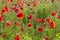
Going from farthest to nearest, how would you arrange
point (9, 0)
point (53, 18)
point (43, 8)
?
point (43, 8) < point (9, 0) < point (53, 18)

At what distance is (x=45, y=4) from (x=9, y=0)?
0.94 m

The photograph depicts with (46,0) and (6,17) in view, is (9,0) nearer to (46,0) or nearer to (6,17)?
(6,17)

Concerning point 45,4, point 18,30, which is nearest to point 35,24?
point 18,30

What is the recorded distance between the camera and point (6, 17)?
13.3 ft

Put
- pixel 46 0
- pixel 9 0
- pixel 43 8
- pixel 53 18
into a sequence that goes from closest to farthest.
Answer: pixel 53 18 → pixel 9 0 → pixel 43 8 → pixel 46 0

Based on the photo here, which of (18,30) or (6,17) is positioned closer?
(18,30)

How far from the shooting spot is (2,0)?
16.4 ft

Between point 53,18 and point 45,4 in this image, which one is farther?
point 45,4

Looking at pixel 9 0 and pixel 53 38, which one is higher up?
pixel 9 0

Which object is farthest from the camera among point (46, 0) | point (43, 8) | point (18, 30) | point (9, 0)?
point (46, 0)

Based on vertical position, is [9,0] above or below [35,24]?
above

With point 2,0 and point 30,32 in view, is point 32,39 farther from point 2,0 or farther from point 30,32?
point 2,0

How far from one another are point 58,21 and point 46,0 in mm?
1514

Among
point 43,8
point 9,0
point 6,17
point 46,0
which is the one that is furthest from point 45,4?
point 6,17
